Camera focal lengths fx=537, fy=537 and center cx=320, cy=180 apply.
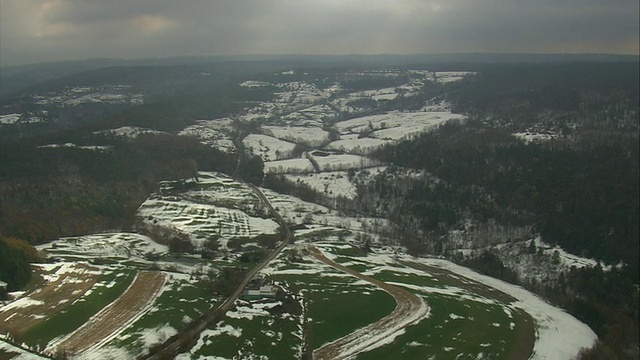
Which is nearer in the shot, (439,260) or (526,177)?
(439,260)

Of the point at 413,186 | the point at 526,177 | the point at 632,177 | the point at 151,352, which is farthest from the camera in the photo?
the point at 413,186

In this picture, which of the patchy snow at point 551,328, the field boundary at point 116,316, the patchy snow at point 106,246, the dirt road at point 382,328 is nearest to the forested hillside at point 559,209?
the patchy snow at point 551,328

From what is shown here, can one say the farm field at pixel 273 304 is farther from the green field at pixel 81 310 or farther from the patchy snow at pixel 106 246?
the patchy snow at pixel 106 246

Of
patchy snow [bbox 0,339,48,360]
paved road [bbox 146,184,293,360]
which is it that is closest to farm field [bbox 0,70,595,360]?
paved road [bbox 146,184,293,360]

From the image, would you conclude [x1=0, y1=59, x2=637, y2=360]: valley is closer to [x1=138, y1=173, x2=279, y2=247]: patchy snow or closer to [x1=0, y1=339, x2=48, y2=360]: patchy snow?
[x1=0, y1=339, x2=48, y2=360]: patchy snow

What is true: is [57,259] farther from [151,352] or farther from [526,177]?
[526,177]

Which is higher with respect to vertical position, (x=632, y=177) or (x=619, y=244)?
(x=632, y=177)

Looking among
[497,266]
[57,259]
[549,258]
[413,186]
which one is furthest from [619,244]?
[57,259]

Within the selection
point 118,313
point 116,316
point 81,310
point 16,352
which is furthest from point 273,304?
point 16,352
